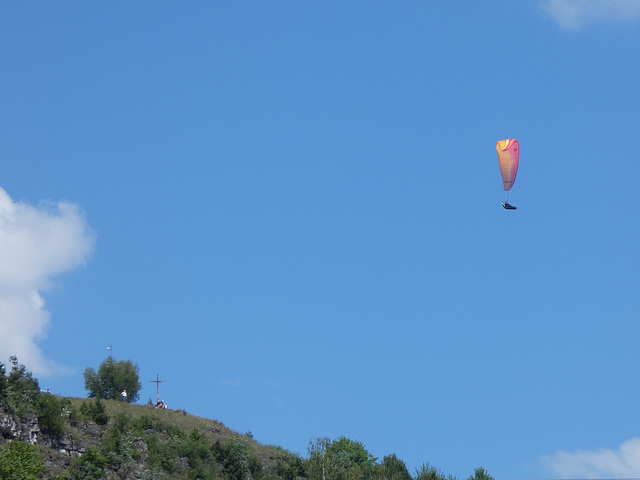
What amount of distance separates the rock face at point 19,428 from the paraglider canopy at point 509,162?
42379 millimetres

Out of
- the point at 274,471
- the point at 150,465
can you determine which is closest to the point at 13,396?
the point at 150,465

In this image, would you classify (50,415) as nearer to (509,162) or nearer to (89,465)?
(89,465)

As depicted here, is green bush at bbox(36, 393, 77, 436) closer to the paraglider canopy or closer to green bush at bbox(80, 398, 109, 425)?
green bush at bbox(80, 398, 109, 425)

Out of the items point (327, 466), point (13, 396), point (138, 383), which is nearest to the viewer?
point (13, 396)

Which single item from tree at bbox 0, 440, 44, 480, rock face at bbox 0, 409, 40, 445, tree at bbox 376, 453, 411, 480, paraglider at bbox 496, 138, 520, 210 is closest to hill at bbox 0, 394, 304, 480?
rock face at bbox 0, 409, 40, 445

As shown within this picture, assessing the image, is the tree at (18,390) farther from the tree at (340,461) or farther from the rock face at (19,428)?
the tree at (340,461)

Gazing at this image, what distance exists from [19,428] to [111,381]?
97.9ft

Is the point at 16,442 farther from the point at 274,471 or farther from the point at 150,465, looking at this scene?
the point at 274,471

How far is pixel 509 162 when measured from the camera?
76.9 meters

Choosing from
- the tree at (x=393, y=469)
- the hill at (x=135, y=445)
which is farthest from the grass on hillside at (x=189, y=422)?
the tree at (x=393, y=469)

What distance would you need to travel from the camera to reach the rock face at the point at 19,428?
186 ft

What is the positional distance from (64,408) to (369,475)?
26271 millimetres

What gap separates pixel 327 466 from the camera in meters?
70.2

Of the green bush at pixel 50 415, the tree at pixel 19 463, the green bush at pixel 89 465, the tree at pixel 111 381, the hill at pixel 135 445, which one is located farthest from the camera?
the tree at pixel 111 381
